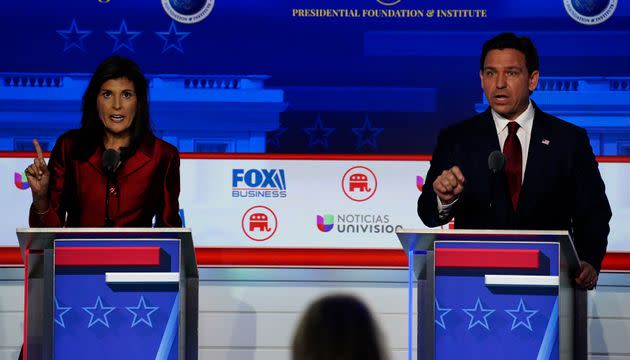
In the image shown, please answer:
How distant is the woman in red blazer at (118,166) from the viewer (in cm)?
416

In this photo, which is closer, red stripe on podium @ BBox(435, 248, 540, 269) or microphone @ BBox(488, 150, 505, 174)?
red stripe on podium @ BBox(435, 248, 540, 269)

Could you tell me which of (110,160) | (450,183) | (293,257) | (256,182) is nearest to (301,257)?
(293,257)

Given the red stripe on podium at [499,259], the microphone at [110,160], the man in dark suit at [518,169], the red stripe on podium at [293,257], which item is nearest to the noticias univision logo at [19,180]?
the red stripe on podium at [293,257]

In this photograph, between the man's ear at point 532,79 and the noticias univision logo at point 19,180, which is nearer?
the man's ear at point 532,79

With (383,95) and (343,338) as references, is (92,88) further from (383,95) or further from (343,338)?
(343,338)

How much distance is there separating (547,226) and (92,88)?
195cm

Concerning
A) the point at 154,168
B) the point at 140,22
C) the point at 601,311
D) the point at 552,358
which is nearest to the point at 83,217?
the point at 154,168

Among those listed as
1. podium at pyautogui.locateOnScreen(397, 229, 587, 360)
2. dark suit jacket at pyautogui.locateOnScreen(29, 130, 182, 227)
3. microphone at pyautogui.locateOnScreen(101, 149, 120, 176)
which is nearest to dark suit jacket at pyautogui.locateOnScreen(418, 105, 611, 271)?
podium at pyautogui.locateOnScreen(397, 229, 587, 360)

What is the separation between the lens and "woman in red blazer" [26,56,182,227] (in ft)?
13.7

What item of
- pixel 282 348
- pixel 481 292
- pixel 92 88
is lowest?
pixel 282 348

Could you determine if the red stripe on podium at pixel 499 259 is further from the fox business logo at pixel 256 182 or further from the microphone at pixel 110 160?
the fox business logo at pixel 256 182

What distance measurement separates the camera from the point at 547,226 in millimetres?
4066

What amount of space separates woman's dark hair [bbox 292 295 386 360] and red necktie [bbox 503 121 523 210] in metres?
1.68

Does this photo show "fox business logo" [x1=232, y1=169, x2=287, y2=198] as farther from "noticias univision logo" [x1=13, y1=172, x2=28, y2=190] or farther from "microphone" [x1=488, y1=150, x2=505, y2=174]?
"microphone" [x1=488, y1=150, x2=505, y2=174]
